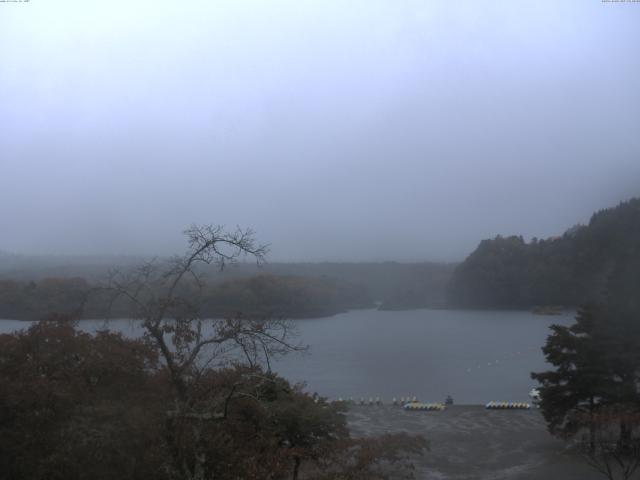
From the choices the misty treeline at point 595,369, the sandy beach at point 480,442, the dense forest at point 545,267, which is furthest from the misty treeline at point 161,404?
the dense forest at point 545,267

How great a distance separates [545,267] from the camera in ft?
153

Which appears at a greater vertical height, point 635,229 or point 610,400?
point 635,229

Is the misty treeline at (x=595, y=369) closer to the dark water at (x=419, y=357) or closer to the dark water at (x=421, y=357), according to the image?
the dark water at (x=421, y=357)

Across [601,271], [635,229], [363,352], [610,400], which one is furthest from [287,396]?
[601,271]

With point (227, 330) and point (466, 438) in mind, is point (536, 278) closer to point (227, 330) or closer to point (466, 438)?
point (466, 438)

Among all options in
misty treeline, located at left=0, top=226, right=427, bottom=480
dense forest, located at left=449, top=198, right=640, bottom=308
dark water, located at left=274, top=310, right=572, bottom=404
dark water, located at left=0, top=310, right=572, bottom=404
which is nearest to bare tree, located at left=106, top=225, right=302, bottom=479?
misty treeline, located at left=0, top=226, right=427, bottom=480

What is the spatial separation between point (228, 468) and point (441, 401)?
1687cm

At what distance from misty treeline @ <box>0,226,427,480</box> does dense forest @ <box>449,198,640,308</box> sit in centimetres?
3315

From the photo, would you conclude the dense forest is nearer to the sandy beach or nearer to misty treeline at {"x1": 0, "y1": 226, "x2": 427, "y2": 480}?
the sandy beach

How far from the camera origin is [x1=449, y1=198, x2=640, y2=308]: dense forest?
1559 inches

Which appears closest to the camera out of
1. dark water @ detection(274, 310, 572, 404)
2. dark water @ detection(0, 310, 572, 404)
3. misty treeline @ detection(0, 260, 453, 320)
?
misty treeline @ detection(0, 260, 453, 320)

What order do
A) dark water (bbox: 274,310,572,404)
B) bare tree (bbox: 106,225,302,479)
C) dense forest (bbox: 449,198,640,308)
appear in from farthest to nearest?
dense forest (bbox: 449,198,640,308)
dark water (bbox: 274,310,572,404)
bare tree (bbox: 106,225,302,479)

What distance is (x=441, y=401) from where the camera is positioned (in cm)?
2150

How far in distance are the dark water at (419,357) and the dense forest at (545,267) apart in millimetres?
3044
